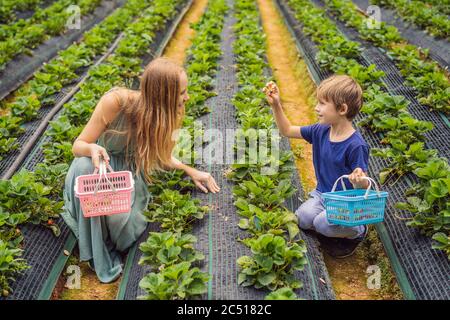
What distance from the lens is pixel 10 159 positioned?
15.9ft

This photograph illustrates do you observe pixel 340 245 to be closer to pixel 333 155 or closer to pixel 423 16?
pixel 333 155

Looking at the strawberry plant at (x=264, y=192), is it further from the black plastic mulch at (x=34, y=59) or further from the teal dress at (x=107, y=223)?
the black plastic mulch at (x=34, y=59)

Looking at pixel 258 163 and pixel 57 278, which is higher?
pixel 258 163

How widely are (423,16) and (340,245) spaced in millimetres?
6113

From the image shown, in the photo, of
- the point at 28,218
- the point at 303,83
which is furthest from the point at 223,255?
the point at 303,83

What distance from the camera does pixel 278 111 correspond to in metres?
3.87

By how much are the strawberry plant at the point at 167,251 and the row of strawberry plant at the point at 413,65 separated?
332 cm

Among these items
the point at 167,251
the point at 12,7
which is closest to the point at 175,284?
the point at 167,251

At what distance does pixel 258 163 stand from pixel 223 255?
1.05 meters

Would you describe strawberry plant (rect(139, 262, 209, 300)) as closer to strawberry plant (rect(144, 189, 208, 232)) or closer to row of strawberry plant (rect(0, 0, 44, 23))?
strawberry plant (rect(144, 189, 208, 232))

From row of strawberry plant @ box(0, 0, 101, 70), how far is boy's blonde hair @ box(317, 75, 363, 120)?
5.34 meters

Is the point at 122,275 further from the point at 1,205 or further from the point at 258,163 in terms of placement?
the point at 258,163

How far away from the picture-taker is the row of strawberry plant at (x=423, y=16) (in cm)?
793
